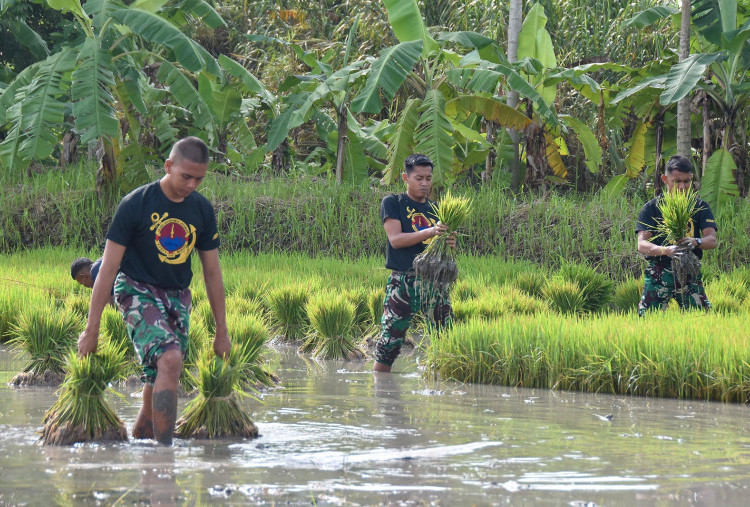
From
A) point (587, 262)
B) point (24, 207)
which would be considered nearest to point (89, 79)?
point (24, 207)

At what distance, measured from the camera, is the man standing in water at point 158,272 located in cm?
491

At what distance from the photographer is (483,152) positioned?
15.8 m

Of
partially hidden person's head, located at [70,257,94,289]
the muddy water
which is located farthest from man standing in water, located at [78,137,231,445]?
partially hidden person's head, located at [70,257,94,289]

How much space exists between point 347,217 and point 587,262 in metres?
3.96

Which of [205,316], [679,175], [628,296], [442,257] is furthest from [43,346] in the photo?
[628,296]

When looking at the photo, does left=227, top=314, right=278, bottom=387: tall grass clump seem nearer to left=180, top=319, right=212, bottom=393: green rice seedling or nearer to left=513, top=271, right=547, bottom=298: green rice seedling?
left=180, top=319, right=212, bottom=393: green rice seedling

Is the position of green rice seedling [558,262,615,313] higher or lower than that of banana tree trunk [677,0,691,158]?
lower

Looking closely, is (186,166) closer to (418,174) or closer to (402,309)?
(418,174)

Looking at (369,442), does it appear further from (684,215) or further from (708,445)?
(684,215)

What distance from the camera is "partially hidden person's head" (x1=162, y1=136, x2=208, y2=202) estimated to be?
492 cm

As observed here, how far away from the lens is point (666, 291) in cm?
793

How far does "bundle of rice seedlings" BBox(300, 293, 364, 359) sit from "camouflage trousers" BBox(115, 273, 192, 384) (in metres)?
4.06

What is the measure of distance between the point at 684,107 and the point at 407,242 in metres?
8.59

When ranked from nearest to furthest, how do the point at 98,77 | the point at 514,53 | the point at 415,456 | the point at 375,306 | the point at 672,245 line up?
the point at 415,456
the point at 672,245
the point at 375,306
the point at 98,77
the point at 514,53
